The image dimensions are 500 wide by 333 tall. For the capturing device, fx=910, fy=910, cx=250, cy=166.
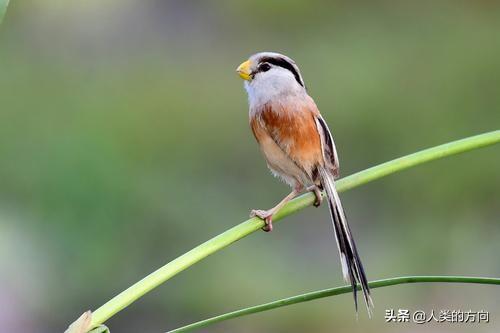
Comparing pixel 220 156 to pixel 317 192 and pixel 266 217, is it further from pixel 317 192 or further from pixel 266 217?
pixel 266 217

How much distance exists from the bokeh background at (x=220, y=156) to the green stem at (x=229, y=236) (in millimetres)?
2318

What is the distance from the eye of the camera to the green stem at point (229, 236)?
1470mm

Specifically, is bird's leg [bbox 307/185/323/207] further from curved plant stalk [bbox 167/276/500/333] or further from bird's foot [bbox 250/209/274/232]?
curved plant stalk [bbox 167/276/500/333]

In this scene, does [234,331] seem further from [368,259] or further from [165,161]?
[165,161]

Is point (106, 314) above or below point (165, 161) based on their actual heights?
below

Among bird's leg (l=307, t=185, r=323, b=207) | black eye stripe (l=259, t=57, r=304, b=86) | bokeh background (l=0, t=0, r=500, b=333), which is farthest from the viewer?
bokeh background (l=0, t=0, r=500, b=333)

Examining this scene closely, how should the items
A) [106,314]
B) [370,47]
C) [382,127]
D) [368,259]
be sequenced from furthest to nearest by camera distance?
[370,47], [382,127], [368,259], [106,314]

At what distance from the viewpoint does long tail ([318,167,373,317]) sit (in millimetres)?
1901

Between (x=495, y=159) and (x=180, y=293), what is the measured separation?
254 cm

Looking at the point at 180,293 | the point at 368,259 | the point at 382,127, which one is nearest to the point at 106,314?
the point at 180,293

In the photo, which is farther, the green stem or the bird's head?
the bird's head

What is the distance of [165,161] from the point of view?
631 cm

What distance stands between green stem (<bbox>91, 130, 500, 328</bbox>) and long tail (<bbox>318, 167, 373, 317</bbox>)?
0.18m

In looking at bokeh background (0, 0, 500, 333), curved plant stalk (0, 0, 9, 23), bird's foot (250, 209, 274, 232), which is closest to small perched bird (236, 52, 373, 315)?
bird's foot (250, 209, 274, 232)
